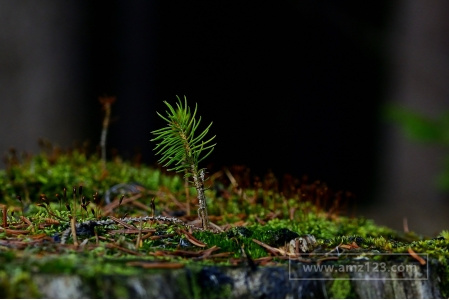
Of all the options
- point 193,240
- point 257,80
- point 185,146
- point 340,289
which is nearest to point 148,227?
point 193,240

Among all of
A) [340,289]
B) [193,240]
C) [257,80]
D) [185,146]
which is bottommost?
[340,289]

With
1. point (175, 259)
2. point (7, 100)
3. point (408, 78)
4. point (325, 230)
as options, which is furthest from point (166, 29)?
point (175, 259)

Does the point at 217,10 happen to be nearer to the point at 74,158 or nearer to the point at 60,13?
the point at 60,13

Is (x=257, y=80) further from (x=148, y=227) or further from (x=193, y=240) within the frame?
(x=193, y=240)

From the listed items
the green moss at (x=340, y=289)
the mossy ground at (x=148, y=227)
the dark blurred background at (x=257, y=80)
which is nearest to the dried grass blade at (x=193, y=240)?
the mossy ground at (x=148, y=227)

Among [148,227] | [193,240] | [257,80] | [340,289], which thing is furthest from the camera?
[257,80]

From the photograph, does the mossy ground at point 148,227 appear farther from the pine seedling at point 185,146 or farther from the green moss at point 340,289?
the pine seedling at point 185,146
